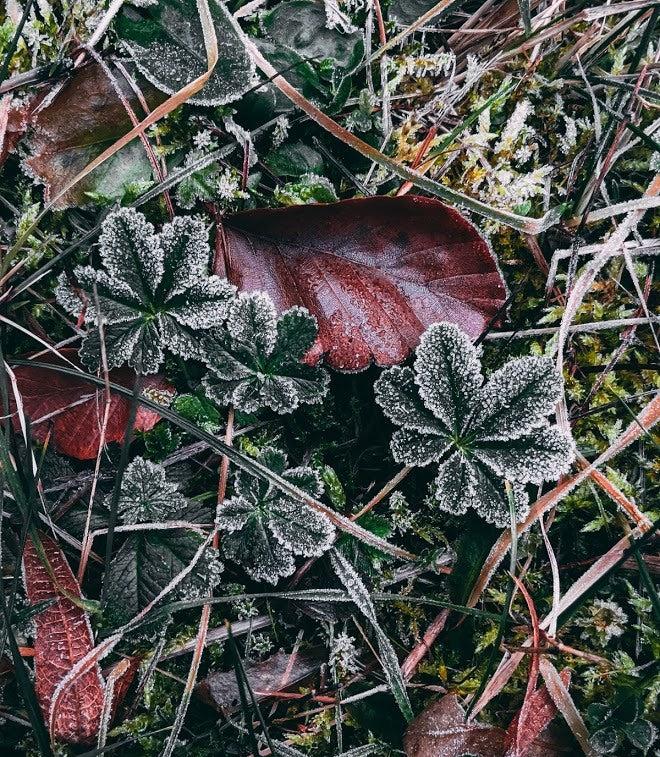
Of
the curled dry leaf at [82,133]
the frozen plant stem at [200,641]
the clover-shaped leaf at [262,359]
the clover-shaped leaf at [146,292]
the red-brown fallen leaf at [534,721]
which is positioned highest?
the curled dry leaf at [82,133]

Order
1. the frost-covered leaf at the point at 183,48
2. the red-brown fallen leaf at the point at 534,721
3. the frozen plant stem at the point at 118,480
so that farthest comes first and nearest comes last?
the frost-covered leaf at the point at 183,48, the red-brown fallen leaf at the point at 534,721, the frozen plant stem at the point at 118,480

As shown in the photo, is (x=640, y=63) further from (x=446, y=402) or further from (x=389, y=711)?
(x=389, y=711)

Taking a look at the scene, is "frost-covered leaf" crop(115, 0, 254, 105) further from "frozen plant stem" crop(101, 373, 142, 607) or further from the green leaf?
the green leaf

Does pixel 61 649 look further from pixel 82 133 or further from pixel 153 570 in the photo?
pixel 82 133

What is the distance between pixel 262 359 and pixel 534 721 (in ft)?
4.34

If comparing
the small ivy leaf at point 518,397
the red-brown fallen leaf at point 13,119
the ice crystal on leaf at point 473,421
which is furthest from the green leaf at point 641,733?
the red-brown fallen leaf at point 13,119

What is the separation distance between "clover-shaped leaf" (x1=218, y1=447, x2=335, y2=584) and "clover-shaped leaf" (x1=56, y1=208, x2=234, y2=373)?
1.47ft

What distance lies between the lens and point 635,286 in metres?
1.98

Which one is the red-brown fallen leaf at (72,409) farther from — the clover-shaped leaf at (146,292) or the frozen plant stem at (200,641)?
the frozen plant stem at (200,641)

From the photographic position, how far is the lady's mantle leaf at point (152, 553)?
1830mm

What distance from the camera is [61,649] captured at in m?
1.81

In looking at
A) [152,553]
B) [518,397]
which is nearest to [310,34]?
[518,397]

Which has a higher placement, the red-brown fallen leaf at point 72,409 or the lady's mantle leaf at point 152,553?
the red-brown fallen leaf at point 72,409

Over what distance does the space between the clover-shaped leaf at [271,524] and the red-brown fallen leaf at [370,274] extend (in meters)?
0.37
